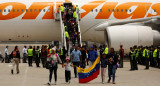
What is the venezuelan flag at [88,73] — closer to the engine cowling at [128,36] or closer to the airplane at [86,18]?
the engine cowling at [128,36]

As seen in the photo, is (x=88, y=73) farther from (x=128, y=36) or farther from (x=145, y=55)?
(x=128, y=36)

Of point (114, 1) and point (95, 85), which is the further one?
point (114, 1)

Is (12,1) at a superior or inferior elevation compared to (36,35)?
superior

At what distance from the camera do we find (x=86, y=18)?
26.3 metres

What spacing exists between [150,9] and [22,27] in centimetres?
1027

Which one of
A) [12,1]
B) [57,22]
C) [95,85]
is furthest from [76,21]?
[95,85]

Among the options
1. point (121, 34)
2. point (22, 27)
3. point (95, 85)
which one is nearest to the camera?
point (95, 85)

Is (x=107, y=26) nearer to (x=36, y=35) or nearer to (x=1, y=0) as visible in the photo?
(x=36, y=35)

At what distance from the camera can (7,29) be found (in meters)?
26.1

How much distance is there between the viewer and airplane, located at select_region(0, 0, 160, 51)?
84.0ft

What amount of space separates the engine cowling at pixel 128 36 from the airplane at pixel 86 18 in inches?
2.9

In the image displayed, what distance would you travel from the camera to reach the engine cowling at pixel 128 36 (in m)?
24.2

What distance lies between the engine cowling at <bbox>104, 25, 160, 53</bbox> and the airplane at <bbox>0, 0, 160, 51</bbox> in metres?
0.07

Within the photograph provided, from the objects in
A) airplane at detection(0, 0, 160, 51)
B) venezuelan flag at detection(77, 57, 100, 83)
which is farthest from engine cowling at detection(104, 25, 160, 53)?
venezuelan flag at detection(77, 57, 100, 83)
